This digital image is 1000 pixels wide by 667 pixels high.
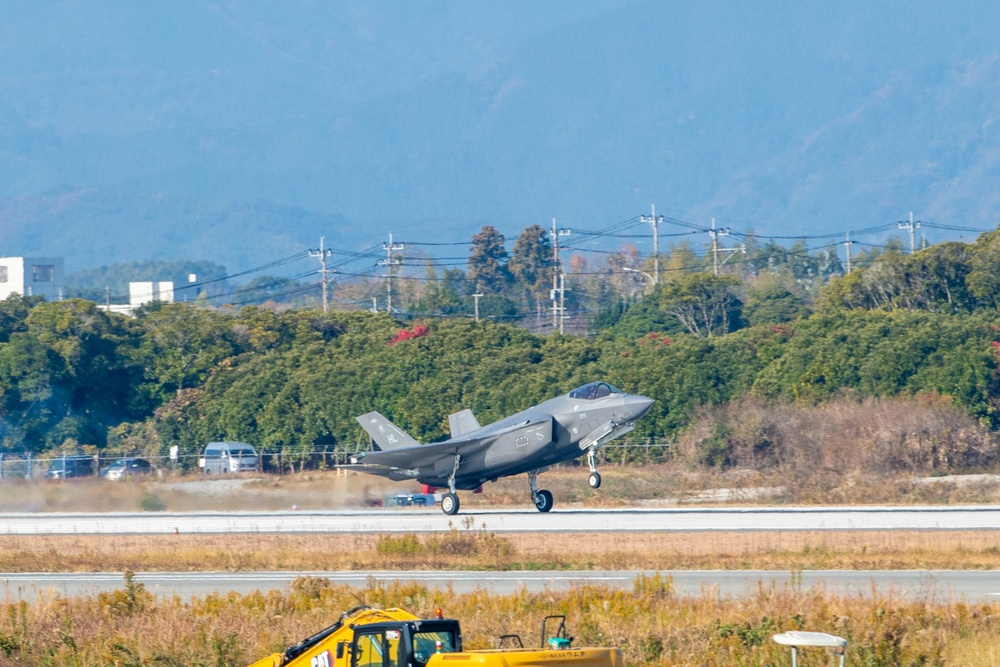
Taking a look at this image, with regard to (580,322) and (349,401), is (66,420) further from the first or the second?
(580,322)

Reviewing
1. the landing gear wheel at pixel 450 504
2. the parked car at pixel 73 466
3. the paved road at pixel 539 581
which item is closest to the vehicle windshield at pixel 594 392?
the landing gear wheel at pixel 450 504

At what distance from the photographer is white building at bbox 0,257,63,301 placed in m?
166

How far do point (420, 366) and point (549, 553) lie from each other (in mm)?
33425

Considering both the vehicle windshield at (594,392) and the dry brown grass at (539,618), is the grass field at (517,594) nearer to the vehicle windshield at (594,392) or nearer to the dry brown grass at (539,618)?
the dry brown grass at (539,618)

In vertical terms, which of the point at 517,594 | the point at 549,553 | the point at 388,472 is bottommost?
the point at 549,553

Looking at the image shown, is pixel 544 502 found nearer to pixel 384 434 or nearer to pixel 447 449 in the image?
pixel 447 449

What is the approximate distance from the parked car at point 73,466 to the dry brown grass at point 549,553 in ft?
73.4

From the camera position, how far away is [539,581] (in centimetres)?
2162

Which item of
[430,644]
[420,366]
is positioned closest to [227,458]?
[420,366]

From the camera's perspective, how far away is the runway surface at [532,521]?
98.6 feet

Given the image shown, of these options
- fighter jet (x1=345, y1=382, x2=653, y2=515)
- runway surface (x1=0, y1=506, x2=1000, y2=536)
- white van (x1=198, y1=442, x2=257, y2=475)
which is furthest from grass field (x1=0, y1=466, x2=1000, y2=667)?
white van (x1=198, y1=442, x2=257, y2=475)

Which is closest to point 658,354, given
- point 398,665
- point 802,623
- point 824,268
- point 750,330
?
point 750,330

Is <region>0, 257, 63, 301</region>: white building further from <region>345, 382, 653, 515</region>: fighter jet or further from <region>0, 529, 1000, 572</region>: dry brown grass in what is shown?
<region>0, 529, 1000, 572</region>: dry brown grass

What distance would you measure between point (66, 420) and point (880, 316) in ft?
124
